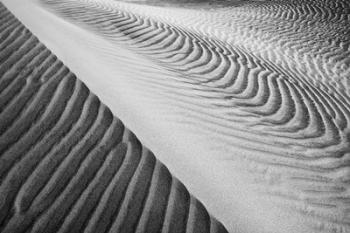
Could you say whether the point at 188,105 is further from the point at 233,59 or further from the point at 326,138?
the point at 233,59

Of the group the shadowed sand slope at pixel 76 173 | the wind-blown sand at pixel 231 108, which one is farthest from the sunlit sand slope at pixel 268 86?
the shadowed sand slope at pixel 76 173

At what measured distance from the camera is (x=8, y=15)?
479 cm

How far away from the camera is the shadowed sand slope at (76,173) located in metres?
1.94

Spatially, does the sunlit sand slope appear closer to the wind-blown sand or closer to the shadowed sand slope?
the wind-blown sand

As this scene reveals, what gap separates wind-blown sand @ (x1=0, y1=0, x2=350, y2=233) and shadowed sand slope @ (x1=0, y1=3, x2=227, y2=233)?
202 mm

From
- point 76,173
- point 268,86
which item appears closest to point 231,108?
point 268,86

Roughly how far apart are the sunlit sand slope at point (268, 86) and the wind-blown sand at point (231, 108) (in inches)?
0.8

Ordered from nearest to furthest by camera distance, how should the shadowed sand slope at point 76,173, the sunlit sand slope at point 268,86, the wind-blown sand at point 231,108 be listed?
the shadowed sand slope at point 76,173
the wind-blown sand at point 231,108
the sunlit sand slope at point 268,86

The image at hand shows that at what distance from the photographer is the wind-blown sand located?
2.39m

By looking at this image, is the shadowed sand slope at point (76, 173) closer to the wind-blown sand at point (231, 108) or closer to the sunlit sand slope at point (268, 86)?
the wind-blown sand at point (231, 108)

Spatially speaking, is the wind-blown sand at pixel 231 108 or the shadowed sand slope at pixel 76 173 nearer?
the shadowed sand slope at pixel 76 173

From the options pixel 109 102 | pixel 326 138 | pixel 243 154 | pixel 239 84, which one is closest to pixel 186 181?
pixel 243 154

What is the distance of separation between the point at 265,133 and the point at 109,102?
6.29ft

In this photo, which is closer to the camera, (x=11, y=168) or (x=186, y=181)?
(x=11, y=168)
